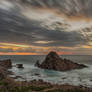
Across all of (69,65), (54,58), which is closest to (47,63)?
(54,58)

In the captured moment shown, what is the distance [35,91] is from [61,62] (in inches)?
2688

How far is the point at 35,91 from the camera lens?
21.1 metres

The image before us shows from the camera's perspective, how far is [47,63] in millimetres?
88938

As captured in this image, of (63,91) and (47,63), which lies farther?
(47,63)

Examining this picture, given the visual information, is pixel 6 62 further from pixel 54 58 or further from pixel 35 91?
pixel 35 91

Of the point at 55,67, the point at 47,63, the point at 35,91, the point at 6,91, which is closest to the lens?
the point at 6,91

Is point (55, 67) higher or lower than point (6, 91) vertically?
lower

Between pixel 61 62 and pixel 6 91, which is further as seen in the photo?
pixel 61 62

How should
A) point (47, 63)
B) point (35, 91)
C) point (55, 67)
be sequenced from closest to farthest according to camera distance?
point (35, 91), point (55, 67), point (47, 63)

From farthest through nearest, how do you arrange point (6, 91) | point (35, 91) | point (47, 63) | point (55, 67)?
1. point (47, 63)
2. point (55, 67)
3. point (35, 91)
4. point (6, 91)

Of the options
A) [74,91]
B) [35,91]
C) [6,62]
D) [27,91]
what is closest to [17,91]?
[27,91]

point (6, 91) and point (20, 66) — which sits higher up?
point (6, 91)

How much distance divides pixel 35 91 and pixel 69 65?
71.9 metres

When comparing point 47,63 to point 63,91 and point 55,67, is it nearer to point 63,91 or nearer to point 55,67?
point 55,67
